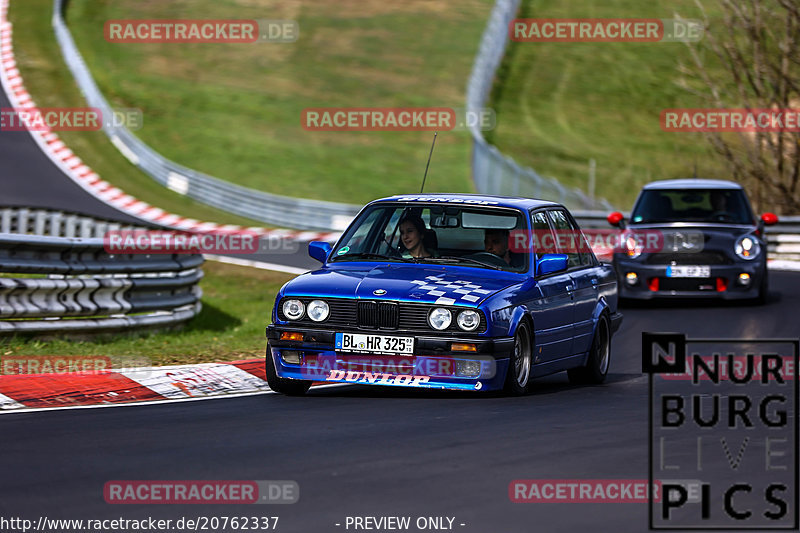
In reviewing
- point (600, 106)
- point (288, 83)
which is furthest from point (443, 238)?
point (288, 83)

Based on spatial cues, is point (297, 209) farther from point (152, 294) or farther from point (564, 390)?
point (564, 390)

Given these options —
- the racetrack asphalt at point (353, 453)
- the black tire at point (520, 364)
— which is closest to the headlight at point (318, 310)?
the racetrack asphalt at point (353, 453)

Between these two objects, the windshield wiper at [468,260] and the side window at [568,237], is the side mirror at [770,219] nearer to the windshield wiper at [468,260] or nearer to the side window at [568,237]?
the side window at [568,237]

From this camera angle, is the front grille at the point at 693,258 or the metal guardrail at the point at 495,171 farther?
the metal guardrail at the point at 495,171

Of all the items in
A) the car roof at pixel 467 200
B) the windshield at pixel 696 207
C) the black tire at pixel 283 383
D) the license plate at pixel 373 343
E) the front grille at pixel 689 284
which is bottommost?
the front grille at pixel 689 284

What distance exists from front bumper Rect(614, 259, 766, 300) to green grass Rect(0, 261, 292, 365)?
14.7 feet

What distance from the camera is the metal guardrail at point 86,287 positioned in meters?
11.1

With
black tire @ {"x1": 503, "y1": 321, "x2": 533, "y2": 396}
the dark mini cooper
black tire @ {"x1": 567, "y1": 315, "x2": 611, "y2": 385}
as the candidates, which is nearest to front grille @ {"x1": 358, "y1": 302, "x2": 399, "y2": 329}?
black tire @ {"x1": 503, "y1": 321, "x2": 533, "y2": 396}

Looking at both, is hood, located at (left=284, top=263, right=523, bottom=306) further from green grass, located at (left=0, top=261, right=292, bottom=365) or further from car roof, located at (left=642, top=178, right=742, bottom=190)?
car roof, located at (left=642, top=178, right=742, bottom=190)

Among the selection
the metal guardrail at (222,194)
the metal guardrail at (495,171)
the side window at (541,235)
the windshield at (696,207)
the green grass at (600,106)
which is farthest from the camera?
the green grass at (600,106)

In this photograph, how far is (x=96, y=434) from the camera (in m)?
7.55

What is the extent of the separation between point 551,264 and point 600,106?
40417 millimetres

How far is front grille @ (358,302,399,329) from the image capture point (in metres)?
9.07

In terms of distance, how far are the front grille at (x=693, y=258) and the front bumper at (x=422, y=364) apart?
785cm
